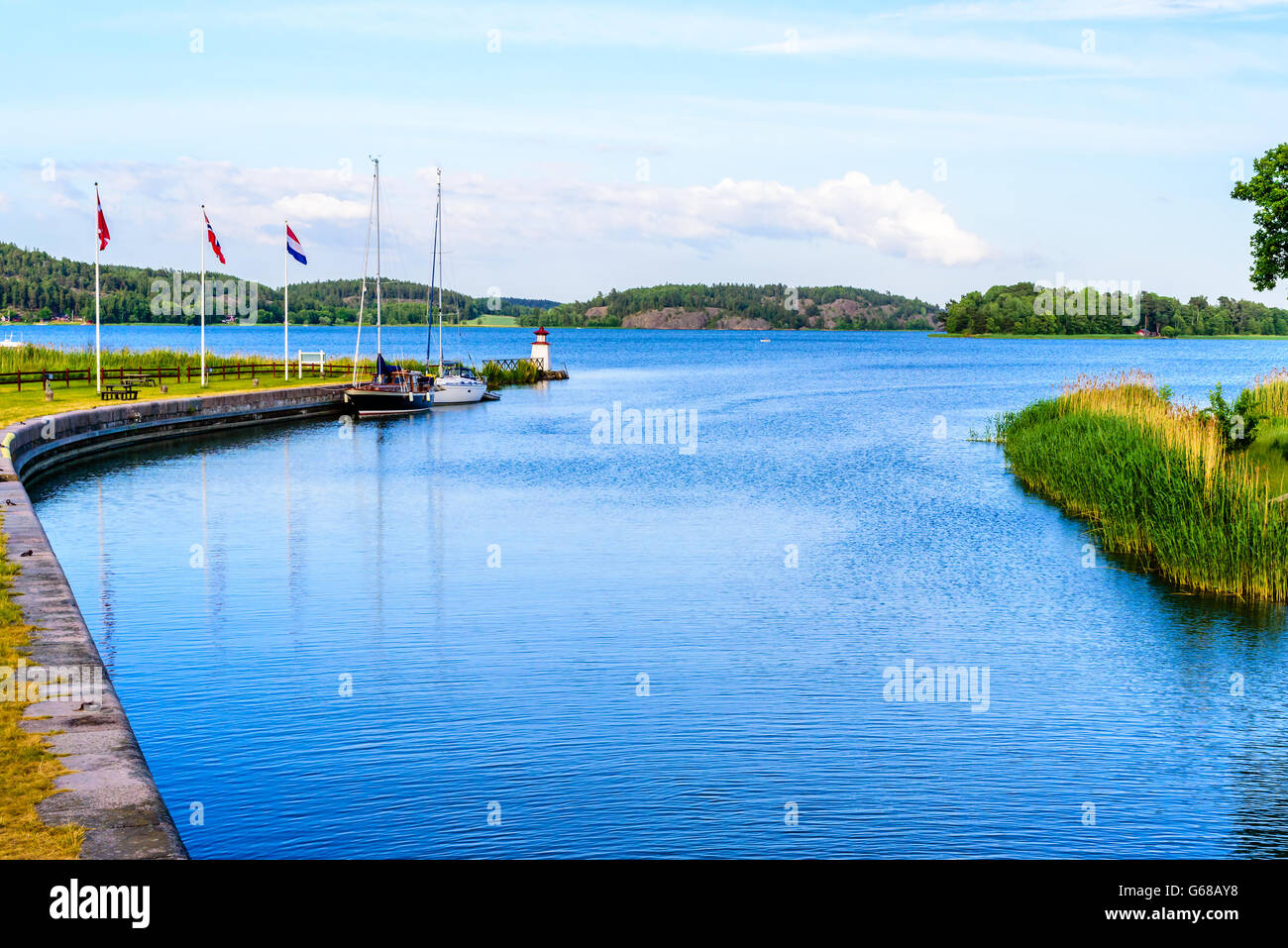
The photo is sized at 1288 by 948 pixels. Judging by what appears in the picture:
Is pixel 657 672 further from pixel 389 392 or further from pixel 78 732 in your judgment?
pixel 389 392

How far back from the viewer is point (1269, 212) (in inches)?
1229

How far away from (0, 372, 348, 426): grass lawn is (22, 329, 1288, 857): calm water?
775cm

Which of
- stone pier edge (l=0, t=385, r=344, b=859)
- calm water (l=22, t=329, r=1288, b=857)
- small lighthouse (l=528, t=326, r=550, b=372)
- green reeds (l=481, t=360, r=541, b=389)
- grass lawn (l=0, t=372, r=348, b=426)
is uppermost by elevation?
small lighthouse (l=528, t=326, r=550, b=372)

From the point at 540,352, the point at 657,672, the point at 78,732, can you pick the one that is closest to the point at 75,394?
the point at 657,672

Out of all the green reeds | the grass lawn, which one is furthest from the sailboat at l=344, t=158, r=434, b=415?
the green reeds

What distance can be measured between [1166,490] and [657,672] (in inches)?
486

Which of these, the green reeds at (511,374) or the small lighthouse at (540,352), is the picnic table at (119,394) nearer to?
the green reeds at (511,374)

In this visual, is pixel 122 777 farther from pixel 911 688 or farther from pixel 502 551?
pixel 502 551

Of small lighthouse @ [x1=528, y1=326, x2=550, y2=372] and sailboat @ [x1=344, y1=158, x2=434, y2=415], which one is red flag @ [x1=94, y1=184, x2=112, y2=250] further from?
small lighthouse @ [x1=528, y1=326, x2=550, y2=372]

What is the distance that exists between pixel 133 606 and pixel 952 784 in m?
12.6

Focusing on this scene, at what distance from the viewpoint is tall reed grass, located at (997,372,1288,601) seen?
20250 millimetres

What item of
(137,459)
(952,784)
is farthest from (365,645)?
(137,459)

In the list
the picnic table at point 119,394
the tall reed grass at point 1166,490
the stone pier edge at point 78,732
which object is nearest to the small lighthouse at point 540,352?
the picnic table at point 119,394
